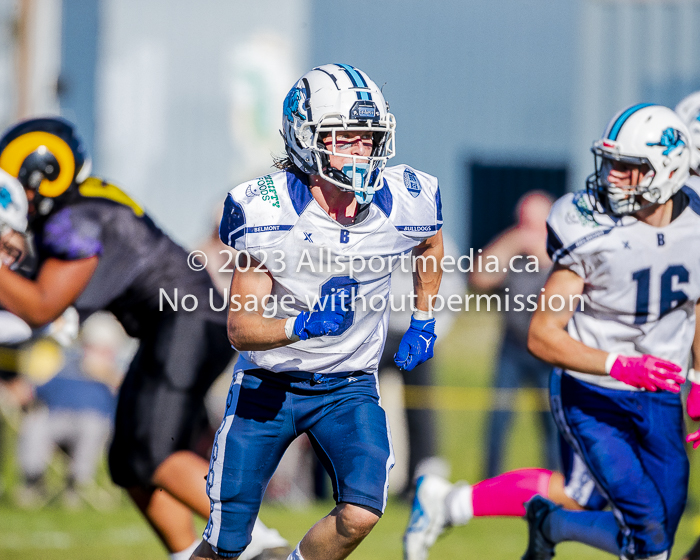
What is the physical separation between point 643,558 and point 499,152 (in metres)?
9.58

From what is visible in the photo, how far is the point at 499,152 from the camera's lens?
12664mm

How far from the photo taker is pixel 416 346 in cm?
324

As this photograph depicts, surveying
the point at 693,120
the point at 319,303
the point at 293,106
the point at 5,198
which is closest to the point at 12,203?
the point at 5,198

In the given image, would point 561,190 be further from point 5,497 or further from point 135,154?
point 5,497

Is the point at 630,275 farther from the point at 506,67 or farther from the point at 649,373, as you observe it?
the point at 506,67

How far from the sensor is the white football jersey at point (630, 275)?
11.5 ft

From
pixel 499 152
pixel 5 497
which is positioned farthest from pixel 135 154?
pixel 5 497

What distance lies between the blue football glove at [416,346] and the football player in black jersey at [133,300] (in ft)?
3.14

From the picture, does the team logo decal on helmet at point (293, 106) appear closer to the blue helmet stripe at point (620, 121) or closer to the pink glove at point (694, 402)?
the blue helmet stripe at point (620, 121)

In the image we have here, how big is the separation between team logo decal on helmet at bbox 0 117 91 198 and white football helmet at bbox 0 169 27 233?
0.04 m

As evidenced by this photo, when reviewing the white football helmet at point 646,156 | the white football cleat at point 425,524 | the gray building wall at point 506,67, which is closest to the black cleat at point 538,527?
the white football cleat at point 425,524

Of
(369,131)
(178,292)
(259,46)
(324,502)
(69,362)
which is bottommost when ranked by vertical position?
(324,502)

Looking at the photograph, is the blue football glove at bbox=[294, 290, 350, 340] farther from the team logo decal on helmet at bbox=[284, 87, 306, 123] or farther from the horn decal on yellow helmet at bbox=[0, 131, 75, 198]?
the horn decal on yellow helmet at bbox=[0, 131, 75, 198]

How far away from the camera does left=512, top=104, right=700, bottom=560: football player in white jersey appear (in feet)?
11.5
